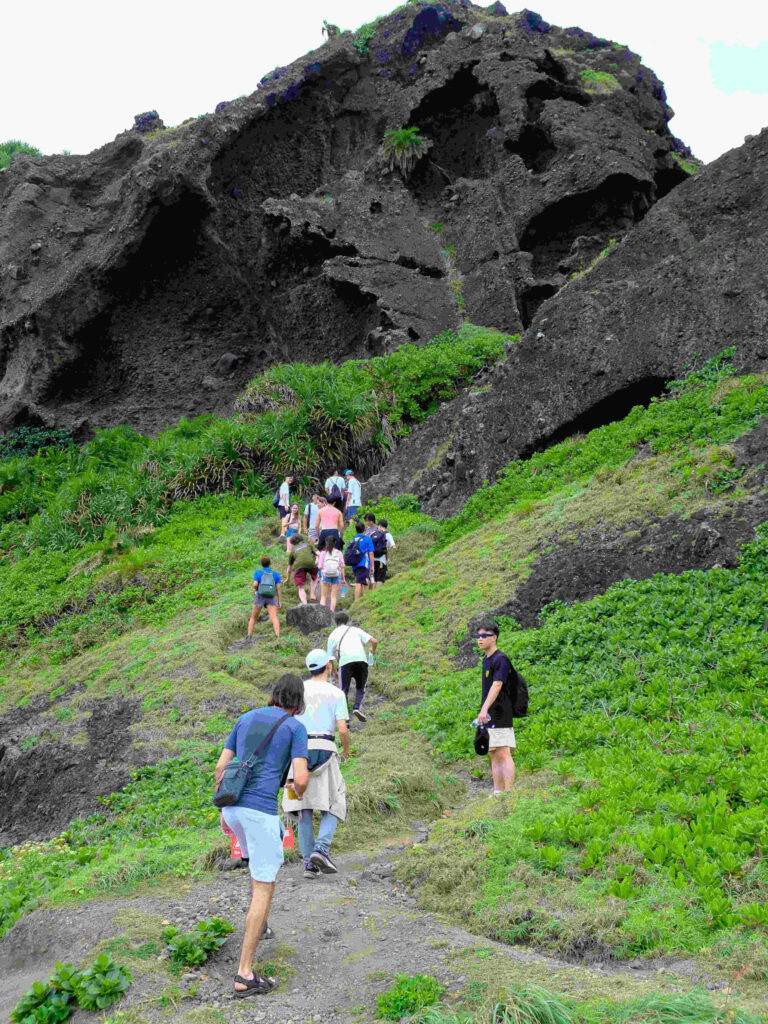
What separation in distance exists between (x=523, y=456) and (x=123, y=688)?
32.6 feet

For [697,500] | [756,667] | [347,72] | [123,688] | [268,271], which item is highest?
[347,72]

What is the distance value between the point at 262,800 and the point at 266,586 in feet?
29.1

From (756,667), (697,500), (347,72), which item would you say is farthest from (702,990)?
(347,72)

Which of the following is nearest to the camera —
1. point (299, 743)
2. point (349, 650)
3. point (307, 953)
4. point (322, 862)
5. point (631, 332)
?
point (307, 953)

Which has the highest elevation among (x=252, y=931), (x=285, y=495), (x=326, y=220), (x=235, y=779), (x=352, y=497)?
(x=326, y=220)

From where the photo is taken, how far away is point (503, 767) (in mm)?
7395

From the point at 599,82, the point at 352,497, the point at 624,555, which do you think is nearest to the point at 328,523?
the point at 352,497

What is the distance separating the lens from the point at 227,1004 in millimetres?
4555

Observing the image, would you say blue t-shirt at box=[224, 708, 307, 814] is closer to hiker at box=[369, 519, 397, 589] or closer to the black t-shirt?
the black t-shirt

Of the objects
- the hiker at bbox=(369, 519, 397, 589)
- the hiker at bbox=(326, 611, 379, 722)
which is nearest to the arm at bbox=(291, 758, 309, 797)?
the hiker at bbox=(326, 611, 379, 722)

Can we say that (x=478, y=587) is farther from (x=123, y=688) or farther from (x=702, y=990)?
(x=702, y=990)

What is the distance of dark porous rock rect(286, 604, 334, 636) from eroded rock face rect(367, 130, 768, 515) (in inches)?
219

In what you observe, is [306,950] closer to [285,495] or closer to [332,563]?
[332,563]

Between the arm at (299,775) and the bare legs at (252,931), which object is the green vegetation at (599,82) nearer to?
the arm at (299,775)
